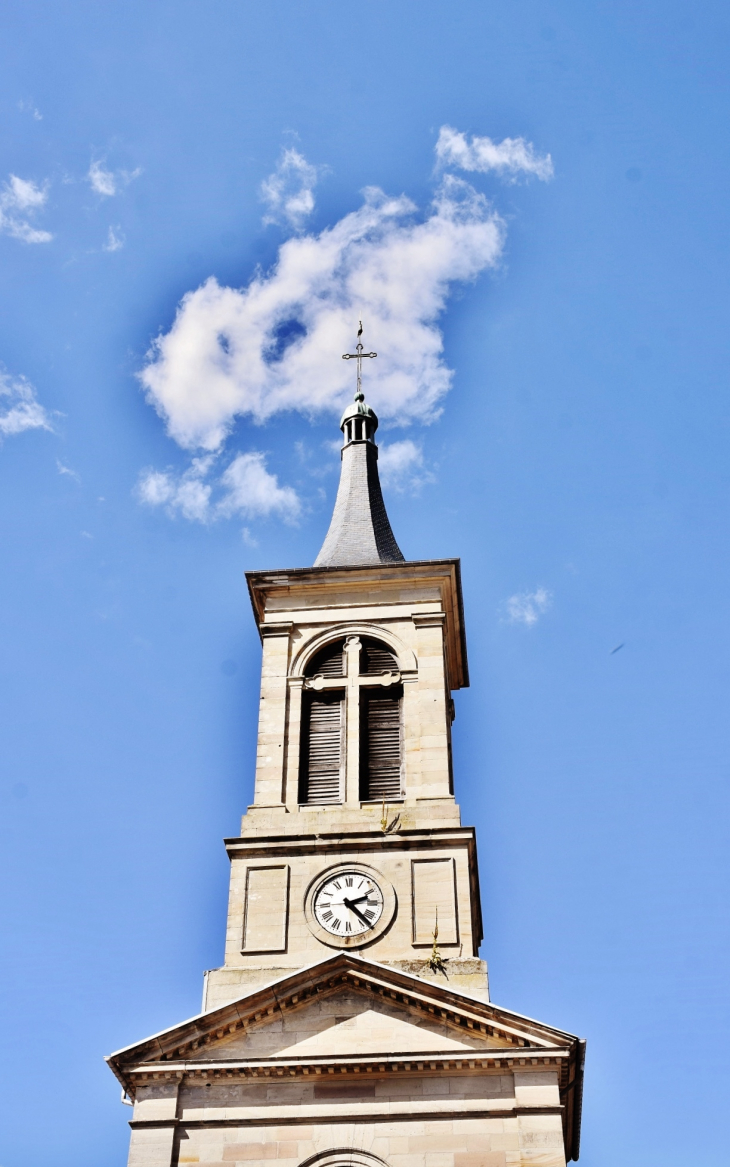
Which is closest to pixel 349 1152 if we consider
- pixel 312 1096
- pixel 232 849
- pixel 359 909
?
pixel 312 1096

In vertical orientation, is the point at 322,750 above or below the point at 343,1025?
above

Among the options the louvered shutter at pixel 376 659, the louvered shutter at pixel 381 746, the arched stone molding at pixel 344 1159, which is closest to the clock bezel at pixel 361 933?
the louvered shutter at pixel 381 746

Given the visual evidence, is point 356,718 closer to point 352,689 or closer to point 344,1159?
point 352,689

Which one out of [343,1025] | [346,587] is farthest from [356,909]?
[346,587]

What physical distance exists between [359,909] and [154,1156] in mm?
5925

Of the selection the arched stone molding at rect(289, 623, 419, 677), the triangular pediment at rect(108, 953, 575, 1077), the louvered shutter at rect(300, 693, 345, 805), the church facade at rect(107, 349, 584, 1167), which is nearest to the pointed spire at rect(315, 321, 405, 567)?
the church facade at rect(107, 349, 584, 1167)

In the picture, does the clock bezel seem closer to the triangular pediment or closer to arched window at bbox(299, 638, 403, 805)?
the triangular pediment

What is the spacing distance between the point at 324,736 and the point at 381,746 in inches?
49.5

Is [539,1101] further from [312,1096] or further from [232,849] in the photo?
[232,849]

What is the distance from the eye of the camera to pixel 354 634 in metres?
31.6

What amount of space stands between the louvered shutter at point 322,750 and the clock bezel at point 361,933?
1.78m

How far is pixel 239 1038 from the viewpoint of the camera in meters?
24.5

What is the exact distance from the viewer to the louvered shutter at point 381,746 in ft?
95.7

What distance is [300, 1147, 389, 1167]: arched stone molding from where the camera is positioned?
22.9m
